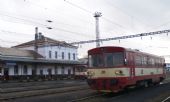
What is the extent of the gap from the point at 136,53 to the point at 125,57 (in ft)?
7.80

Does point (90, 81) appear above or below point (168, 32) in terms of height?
below

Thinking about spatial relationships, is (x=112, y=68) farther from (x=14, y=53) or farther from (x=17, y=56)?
(x=14, y=53)

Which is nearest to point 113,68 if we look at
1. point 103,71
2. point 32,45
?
point 103,71

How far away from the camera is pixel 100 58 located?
20.0 metres

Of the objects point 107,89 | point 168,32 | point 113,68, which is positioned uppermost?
point 168,32

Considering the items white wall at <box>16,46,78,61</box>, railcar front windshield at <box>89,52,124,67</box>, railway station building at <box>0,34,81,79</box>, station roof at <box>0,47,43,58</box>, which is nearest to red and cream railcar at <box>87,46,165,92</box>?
railcar front windshield at <box>89,52,124,67</box>

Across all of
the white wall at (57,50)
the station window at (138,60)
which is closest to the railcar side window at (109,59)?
the station window at (138,60)

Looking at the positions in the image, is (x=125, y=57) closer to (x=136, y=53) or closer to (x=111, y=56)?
(x=111, y=56)

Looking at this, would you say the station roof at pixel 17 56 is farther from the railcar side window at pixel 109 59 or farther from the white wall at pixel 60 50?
the railcar side window at pixel 109 59

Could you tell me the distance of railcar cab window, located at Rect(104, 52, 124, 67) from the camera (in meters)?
19.3

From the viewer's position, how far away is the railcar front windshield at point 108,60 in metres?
19.3

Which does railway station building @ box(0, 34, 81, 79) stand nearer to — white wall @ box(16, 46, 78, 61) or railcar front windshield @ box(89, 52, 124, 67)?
white wall @ box(16, 46, 78, 61)

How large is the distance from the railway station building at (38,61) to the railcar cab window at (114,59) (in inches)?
1354

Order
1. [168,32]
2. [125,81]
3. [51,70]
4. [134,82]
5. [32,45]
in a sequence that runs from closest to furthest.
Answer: [125,81] → [134,82] → [168,32] → [51,70] → [32,45]
